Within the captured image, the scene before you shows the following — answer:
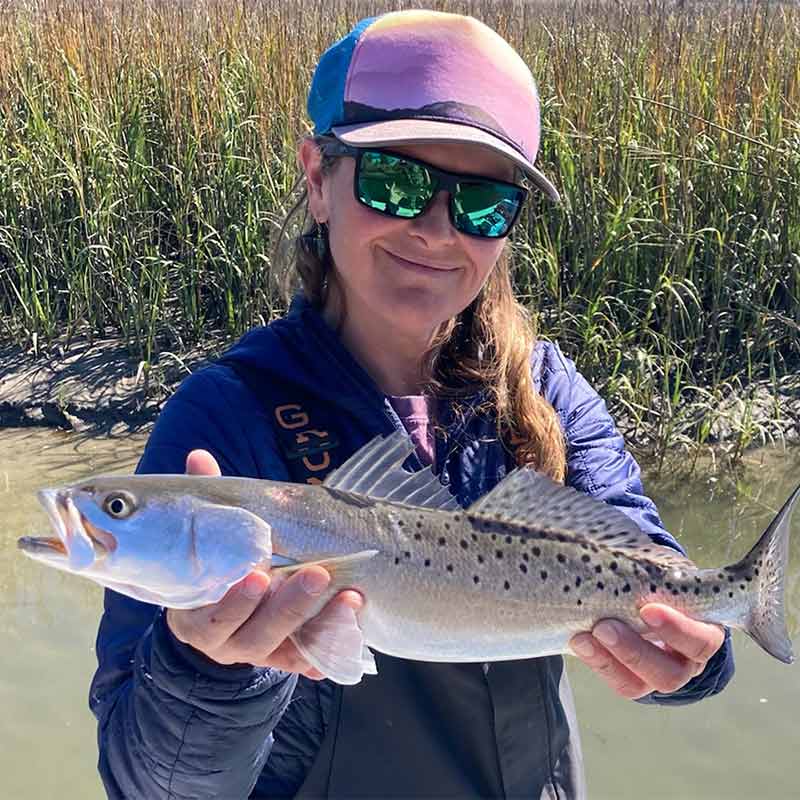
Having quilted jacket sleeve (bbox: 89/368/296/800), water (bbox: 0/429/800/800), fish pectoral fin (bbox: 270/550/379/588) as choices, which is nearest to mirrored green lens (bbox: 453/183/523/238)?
quilted jacket sleeve (bbox: 89/368/296/800)

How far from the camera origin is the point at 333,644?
159cm

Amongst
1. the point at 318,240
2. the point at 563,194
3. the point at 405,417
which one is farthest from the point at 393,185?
the point at 563,194

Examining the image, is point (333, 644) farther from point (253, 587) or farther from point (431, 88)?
point (431, 88)

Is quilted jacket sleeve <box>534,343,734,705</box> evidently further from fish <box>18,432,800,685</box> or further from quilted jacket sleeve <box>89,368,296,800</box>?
quilted jacket sleeve <box>89,368,296,800</box>

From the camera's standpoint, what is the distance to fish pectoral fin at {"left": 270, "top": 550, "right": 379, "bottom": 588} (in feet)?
5.25

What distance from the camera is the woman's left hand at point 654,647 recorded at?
70.6 inches

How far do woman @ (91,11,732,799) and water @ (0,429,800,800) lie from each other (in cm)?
113

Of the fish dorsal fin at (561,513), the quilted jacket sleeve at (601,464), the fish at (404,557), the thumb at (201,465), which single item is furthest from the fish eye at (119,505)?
the quilted jacket sleeve at (601,464)

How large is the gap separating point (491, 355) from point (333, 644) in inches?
36.7

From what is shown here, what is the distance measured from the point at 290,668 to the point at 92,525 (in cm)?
38

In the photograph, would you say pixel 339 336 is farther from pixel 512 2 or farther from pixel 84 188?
pixel 512 2

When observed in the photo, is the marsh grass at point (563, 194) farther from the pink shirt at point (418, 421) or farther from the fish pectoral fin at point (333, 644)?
the fish pectoral fin at point (333, 644)

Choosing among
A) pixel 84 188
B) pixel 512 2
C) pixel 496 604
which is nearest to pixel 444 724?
pixel 496 604

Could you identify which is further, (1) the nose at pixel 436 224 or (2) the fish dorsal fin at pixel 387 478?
(1) the nose at pixel 436 224
